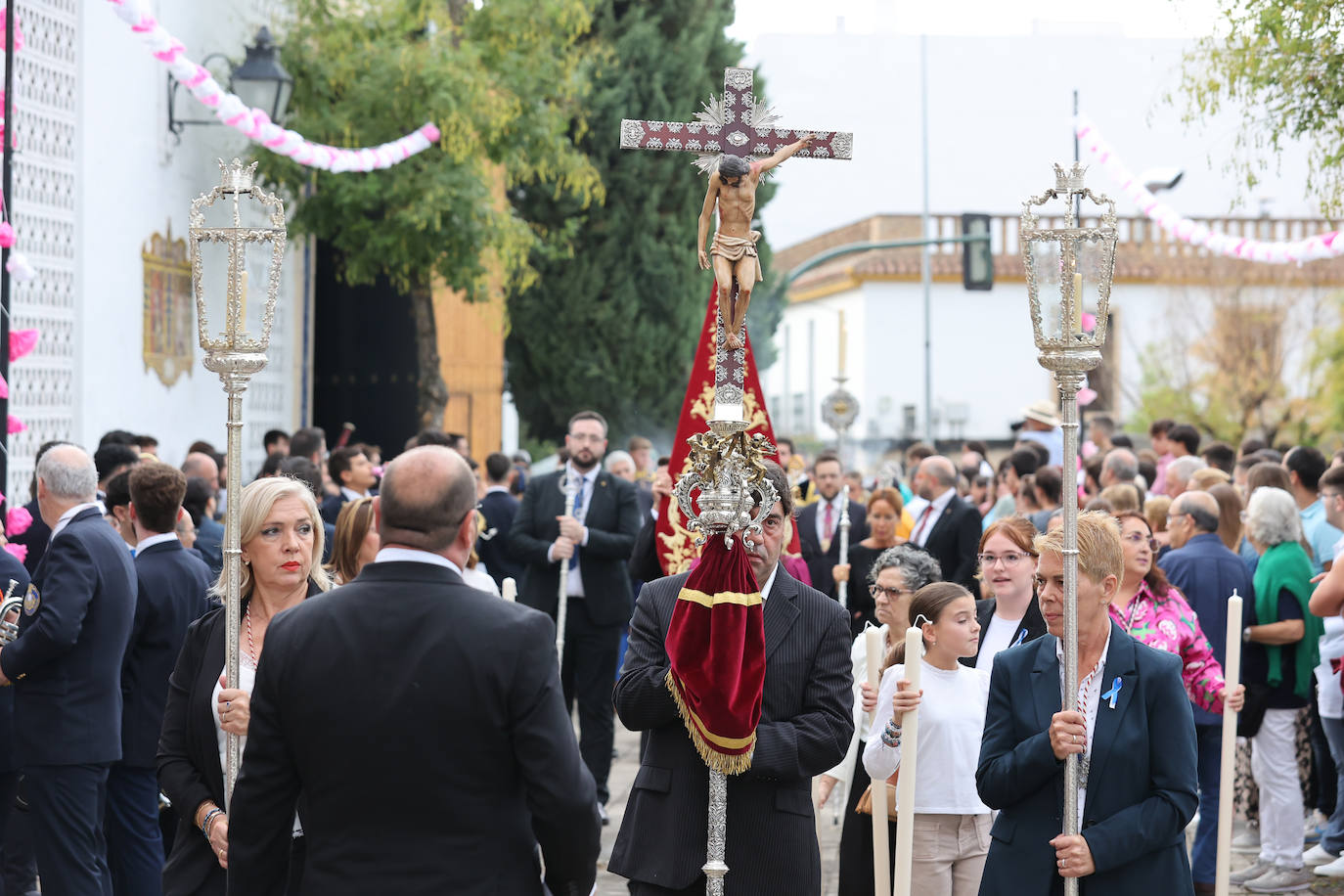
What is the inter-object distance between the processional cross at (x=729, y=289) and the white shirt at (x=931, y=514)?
19.2 ft

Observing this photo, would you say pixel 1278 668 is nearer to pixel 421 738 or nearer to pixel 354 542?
pixel 354 542

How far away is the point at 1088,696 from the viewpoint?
462 cm

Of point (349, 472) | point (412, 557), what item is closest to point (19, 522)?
point (349, 472)

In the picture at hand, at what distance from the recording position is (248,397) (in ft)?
53.6

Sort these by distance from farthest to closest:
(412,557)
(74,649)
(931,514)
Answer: (931,514) < (74,649) < (412,557)

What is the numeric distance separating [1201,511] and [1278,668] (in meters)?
0.97

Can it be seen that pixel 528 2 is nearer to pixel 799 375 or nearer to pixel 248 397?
pixel 248 397

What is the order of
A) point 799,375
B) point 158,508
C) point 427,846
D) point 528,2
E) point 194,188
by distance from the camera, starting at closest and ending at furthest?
point 427,846, point 158,508, point 194,188, point 528,2, point 799,375

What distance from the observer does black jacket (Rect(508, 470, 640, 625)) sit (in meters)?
10.0

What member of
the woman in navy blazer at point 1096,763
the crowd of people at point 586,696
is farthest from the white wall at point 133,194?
the woman in navy blazer at point 1096,763

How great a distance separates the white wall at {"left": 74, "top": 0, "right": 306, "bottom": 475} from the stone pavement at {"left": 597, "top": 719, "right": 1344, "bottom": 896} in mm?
4678

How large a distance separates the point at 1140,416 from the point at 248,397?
26.0 meters

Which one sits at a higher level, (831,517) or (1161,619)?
(831,517)

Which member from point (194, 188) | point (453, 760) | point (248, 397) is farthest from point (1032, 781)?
point (248, 397)
